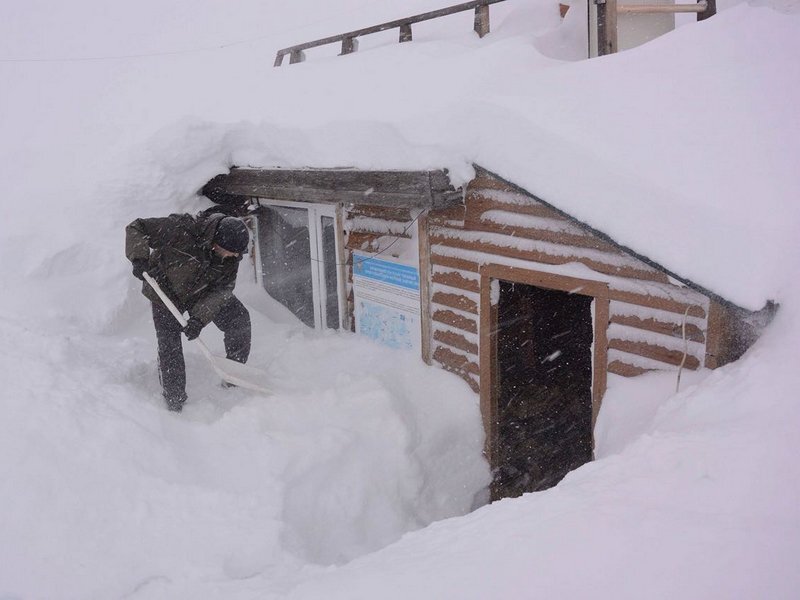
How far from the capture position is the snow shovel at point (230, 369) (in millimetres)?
5387

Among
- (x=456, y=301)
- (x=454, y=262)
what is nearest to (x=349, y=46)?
(x=454, y=262)

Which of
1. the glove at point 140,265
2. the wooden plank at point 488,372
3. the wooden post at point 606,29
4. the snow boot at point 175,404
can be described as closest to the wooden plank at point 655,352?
the wooden plank at point 488,372

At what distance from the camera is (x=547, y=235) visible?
5062 millimetres

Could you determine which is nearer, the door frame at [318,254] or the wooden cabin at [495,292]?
the wooden cabin at [495,292]

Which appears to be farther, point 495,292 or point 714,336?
point 495,292

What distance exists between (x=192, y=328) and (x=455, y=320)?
2.29 meters

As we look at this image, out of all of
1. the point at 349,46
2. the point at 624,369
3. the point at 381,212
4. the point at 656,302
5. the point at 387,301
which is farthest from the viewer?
the point at 349,46

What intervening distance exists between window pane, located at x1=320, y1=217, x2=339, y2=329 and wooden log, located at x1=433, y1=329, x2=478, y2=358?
4.82 ft

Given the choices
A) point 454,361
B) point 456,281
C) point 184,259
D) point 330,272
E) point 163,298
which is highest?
point 184,259

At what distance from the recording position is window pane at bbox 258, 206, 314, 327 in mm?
7672

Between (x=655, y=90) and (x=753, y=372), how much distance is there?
262 cm

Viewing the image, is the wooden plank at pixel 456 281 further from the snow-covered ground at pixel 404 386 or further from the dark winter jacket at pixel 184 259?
the dark winter jacket at pixel 184 259

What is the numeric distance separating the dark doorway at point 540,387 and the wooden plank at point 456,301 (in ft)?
0.84

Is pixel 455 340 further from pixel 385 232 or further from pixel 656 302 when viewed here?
pixel 656 302
